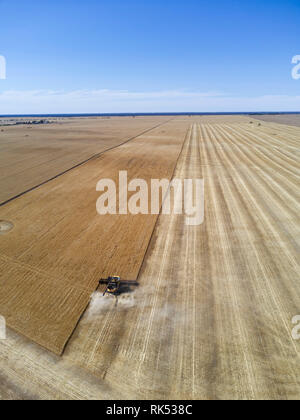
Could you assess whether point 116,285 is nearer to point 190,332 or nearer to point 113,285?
point 113,285

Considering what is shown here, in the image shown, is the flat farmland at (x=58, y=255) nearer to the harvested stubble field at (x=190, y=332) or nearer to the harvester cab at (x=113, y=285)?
the harvested stubble field at (x=190, y=332)

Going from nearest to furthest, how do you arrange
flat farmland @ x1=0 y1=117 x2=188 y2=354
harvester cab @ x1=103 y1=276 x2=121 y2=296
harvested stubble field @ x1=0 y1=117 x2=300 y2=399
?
1. harvested stubble field @ x1=0 y1=117 x2=300 y2=399
2. flat farmland @ x1=0 y1=117 x2=188 y2=354
3. harvester cab @ x1=103 y1=276 x2=121 y2=296

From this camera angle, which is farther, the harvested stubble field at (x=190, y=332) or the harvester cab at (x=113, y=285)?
the harvester cab at (x=113, y=285)

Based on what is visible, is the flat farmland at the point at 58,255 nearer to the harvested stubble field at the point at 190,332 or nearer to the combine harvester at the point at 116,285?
the combine harvester at the point at 116,285

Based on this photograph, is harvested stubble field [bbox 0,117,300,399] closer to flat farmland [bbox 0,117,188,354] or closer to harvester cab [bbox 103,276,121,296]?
harvester cab [bbox 103,276,121,296]

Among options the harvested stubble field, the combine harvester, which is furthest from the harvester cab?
the harvested stubble field

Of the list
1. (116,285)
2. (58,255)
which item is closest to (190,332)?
(116,285)

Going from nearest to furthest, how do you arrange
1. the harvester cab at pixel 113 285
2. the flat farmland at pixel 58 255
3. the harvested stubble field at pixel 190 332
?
the harvested stubble field at pixel 190 332 → the flat farmland at pixel 58 255 → the harvester cab at pixel 113 285

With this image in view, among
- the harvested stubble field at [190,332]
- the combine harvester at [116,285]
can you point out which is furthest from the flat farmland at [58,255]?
the harvested stubble field at [190,332]

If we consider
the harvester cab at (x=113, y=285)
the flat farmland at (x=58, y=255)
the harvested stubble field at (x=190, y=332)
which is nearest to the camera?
the harvested stubble field at (x=190, y=332)
